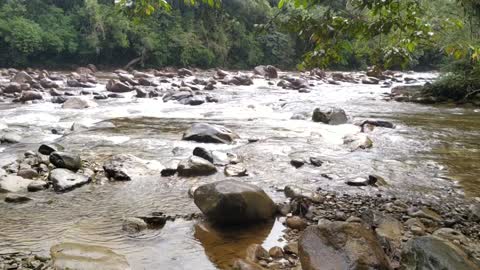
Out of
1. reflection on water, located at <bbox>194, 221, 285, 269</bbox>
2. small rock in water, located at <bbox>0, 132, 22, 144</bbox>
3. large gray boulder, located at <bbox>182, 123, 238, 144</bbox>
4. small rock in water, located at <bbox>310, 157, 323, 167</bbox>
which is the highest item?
reflection on water, located at <bbox>194, 221, 285, 269</bbox>

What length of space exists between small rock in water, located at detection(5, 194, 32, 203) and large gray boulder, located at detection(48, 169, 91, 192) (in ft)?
1.10

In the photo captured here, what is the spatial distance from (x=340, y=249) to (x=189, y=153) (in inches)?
143

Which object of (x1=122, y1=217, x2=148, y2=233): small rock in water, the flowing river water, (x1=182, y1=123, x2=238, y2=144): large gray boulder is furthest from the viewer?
(x1=182, y1=123, x2=238, y2=144): large gray boulder

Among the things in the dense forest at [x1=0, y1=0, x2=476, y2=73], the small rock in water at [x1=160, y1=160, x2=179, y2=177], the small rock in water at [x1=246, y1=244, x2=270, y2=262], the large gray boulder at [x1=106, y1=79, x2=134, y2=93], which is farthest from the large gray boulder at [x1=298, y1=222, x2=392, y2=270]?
the dense forest at [x1=0, y1=0, x2=476, y2=73]

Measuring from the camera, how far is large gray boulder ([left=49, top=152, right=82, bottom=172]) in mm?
5023

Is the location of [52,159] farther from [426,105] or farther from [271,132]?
[426,105]

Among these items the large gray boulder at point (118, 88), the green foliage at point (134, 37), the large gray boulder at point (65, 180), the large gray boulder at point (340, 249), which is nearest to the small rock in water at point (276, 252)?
the large gray boulder at point (340, 249)

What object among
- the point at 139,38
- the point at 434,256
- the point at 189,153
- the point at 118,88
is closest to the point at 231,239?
the point at 434,256

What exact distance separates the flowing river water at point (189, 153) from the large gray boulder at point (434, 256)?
986mm

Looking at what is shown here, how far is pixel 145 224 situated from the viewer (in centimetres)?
347

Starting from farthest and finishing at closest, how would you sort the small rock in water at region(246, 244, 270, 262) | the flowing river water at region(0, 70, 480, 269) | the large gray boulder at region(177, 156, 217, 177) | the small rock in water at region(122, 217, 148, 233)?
1. the large gray boulder at region(177, 156, 217, 177)
2. the small rock in water at region(122, 217, 148, 233)
3. the flowing river water at region(0, 70, 480, 269)
4. the small rock in water at region(246, 244, 270, 262)

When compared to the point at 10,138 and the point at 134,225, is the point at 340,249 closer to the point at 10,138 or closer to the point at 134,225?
the point at 134,225

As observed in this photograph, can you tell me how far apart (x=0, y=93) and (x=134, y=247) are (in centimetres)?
1195

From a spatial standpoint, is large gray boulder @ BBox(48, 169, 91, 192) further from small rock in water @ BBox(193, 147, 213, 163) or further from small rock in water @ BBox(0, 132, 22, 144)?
small rock in water @ BBox(0, 132, 22, 144)
